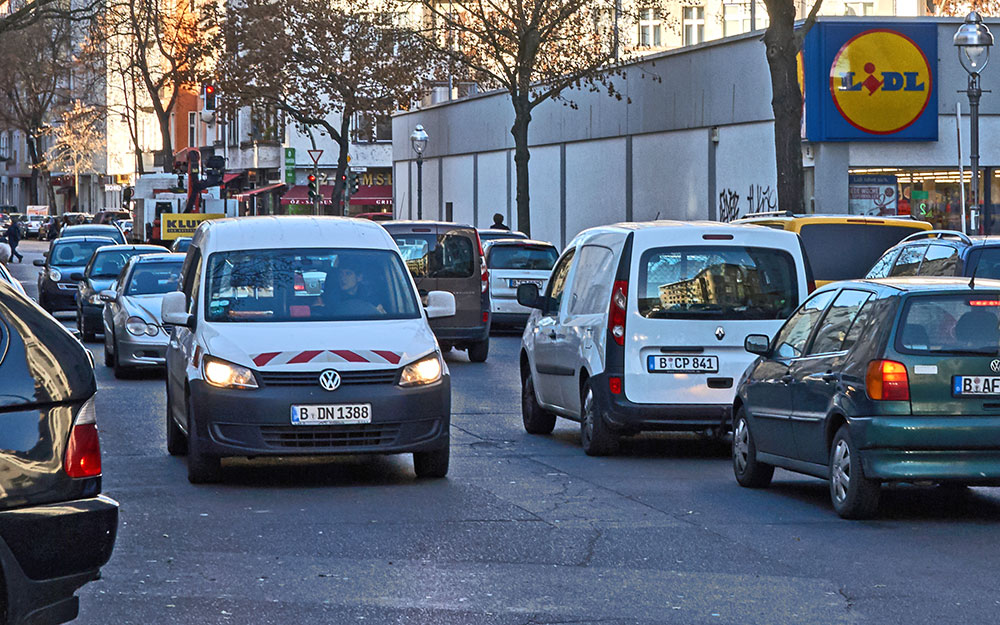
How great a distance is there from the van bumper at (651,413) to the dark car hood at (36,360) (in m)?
7.44

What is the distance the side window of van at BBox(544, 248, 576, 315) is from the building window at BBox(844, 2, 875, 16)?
22.1 m

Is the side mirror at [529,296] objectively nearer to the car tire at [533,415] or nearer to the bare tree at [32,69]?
the car tire at [533,415]

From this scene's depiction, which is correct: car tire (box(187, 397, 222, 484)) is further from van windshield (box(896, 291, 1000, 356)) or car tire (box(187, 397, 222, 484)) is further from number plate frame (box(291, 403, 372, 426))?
van windshield (box(896, 291, 1000, 356))

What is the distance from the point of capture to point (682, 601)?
7.71 meters

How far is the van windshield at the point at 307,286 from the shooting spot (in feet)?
39.4

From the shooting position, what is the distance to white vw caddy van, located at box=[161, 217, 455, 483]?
1120 centimetres

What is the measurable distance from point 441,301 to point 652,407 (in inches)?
70.5

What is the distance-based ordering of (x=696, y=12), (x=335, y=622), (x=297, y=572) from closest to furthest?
1. (x=335, y=622)
2. (x=297, y=572)
3. (x=696, y=12)

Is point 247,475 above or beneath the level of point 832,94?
beneath

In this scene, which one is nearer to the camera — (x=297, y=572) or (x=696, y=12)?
(x=297, y=572)

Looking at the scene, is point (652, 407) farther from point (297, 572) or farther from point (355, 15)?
point (355, 15)

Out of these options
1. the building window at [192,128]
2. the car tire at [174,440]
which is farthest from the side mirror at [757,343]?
the building window at [192,128]

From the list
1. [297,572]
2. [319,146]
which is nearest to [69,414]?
[297,572]

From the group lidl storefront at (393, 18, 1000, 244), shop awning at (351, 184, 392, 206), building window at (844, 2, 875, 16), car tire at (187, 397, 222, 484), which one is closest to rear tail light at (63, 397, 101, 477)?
car tire at (187, 397, 222, 484)
